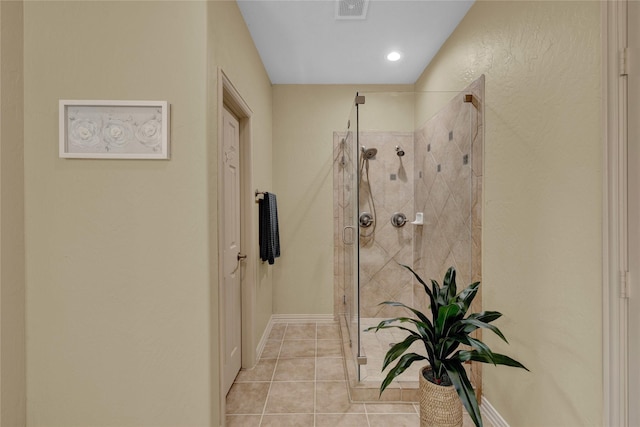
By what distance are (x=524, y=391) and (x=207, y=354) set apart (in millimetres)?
1611

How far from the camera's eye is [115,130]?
1.42 m

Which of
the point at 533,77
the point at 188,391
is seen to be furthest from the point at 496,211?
the point at 188,391

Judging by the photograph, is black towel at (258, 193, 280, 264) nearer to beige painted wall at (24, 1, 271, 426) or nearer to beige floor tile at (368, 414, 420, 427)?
beige painted wall at (24, 1, 271, 426)

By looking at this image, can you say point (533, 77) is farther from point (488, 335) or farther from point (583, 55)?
point (488, 335)

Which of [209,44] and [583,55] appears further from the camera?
[209,44]

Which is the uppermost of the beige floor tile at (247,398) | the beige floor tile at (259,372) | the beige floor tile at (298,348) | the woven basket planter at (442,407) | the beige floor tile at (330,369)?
the woven basket planter at (442,407)

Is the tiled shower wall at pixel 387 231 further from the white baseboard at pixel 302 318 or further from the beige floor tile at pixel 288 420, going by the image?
the beige floor tile at pixel 288 420

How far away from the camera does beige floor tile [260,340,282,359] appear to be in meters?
2.62

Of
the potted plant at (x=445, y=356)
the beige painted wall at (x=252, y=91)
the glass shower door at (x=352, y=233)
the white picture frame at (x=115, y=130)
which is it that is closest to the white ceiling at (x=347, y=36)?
the beige painted wall at (x=252, y=91)

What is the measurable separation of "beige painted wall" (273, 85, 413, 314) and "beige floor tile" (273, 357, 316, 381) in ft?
2.71

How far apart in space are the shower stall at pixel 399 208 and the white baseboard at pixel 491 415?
0.62 ft

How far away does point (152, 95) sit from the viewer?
144cm

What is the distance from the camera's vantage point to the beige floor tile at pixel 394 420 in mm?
1803

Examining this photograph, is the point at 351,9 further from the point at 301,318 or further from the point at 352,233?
the point at 301,318
